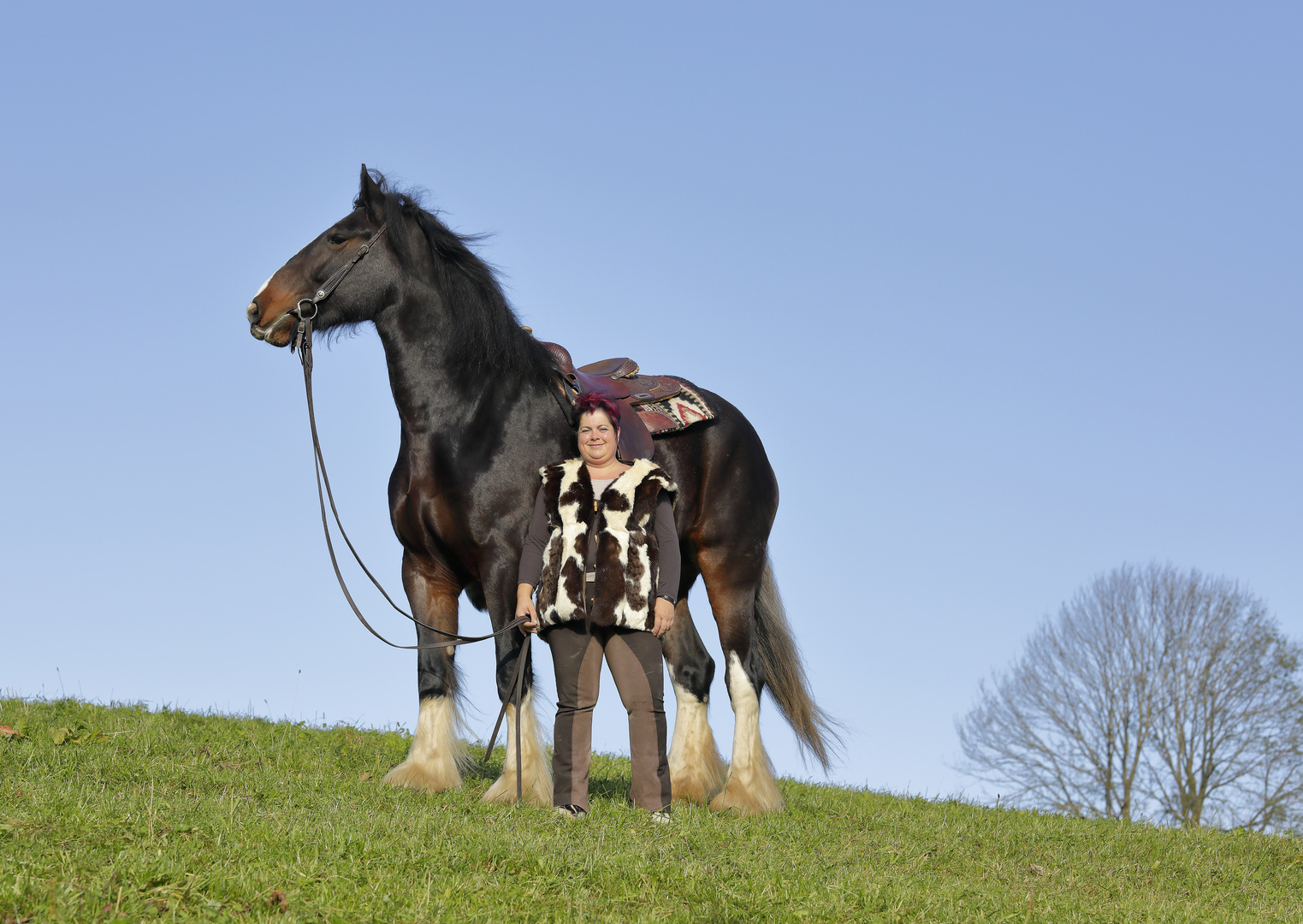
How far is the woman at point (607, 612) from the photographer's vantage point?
569 centimetres

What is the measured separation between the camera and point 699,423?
24.9 ft

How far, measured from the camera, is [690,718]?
740 cm

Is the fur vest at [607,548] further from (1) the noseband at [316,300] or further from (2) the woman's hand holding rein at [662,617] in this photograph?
(1) the noseband at [316,300]

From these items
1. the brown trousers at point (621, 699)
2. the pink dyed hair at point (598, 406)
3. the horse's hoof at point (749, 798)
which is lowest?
the horse's hoof at point (749, 798)

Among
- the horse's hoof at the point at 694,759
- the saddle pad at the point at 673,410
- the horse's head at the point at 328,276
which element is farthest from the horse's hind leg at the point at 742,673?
the horse's head at the point at 328,276

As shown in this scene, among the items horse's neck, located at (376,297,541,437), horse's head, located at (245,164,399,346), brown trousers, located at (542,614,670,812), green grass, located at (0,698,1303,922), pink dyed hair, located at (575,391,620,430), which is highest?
horse's head, located at (245,164,399,346)

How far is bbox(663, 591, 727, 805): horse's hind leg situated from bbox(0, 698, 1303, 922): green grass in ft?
1.62

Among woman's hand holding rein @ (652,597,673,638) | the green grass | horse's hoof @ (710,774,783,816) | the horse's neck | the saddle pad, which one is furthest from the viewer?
the saddle pad

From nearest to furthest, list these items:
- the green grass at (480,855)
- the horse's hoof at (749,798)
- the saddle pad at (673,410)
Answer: the green grass at (480,855), the horse's hoof at (749,798), the saddle pad at (673,410)

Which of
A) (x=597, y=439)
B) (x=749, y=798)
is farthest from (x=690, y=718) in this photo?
(x=597, y=439)

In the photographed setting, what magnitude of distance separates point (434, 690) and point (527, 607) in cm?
110

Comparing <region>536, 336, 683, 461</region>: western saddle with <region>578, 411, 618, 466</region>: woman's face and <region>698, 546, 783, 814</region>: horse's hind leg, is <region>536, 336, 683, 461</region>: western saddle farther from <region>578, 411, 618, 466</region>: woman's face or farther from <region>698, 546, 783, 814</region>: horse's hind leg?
<region>698, 546, 783, 814</region>: horse's hind leg

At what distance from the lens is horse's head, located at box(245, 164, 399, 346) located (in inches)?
261

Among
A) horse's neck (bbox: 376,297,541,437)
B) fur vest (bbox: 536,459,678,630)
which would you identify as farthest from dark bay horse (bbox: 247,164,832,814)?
fur vest (bbox: 536,459,678,630)
